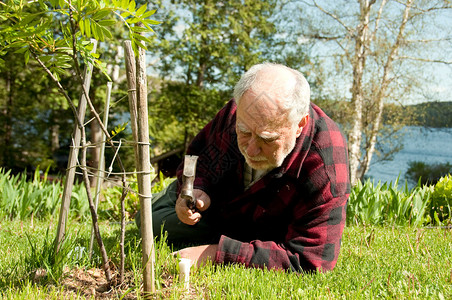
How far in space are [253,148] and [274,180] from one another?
1.26ft

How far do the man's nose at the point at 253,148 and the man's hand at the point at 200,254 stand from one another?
604 mm

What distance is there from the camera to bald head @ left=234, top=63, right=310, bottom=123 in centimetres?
198

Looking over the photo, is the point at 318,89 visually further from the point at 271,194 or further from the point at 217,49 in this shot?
the point at 271,194

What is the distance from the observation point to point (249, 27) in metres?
14.1

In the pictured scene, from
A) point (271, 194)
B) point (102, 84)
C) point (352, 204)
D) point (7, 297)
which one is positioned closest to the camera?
point (7, 297)

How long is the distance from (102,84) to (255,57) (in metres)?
5.44

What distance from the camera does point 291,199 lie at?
236cm

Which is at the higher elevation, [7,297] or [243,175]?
[243,175]

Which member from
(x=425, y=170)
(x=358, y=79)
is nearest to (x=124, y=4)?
(x=358, y=79)

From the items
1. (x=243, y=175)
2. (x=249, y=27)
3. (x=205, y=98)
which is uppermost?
(x=249, y=27)

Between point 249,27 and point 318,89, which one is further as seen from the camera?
point 249,27

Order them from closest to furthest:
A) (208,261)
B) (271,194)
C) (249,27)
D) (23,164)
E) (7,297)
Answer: (7,297) → (208,261) → (271,194) → (23,164) → (249,27)

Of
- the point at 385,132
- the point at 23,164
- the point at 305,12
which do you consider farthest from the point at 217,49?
the point at 23,164

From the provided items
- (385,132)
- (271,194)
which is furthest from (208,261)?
(385,132)
